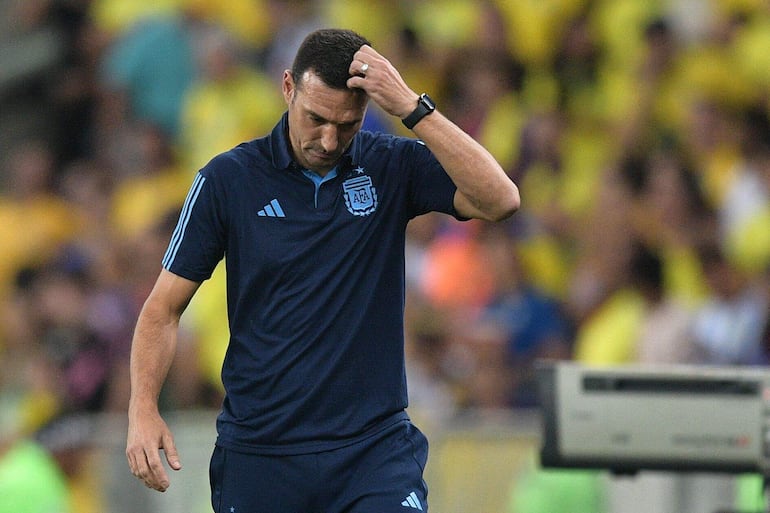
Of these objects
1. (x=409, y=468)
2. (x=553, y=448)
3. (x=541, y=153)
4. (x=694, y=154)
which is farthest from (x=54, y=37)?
(x=409, y=468)

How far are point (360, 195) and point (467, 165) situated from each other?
0.39 meters

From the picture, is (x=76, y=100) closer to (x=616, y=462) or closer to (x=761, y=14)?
(x=761, y=14)

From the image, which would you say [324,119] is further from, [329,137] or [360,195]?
[360,195]

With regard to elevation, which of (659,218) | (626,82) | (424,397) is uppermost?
(626,82)

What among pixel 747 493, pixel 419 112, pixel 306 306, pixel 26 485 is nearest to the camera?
pixel 419 112

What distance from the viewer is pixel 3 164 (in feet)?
42.4

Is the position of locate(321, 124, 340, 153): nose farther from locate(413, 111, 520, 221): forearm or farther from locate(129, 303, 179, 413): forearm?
locate(129, 303, 179, 413): forearm

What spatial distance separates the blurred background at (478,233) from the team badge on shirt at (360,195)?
9.98 feet

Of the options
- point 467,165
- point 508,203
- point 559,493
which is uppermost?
point 467,165

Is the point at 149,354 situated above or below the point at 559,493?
above

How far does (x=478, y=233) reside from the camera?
979cm

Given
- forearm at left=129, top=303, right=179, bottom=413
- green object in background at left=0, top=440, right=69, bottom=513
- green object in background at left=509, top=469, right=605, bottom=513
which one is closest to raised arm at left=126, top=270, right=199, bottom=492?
forearm at left=129, top=303, right=179, bottom=413

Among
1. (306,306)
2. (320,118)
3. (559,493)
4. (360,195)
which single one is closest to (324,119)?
(320,118)

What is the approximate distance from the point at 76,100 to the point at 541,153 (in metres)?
4.43
